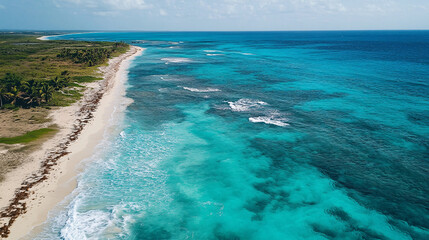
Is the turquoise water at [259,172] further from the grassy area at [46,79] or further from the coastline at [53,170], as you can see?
the grassy area at [46,79]

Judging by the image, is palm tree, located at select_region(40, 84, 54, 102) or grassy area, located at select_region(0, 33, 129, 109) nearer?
grassy area, located at select_region(0, 33, 129, 109)

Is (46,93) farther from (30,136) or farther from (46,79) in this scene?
(46,79)

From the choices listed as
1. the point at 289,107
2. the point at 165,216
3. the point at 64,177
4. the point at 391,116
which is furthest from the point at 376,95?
the point at 64,177

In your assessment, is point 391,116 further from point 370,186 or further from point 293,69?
point 293,69

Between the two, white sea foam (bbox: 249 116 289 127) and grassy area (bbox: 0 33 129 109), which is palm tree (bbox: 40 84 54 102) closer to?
grassy area (bbox: 0 33 129 109)

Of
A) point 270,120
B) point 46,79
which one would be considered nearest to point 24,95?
point 46,79

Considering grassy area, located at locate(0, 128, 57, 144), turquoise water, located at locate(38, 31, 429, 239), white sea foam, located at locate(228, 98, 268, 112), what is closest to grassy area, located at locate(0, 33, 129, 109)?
grassy area, located at locate(0, 128, 57, 144)
